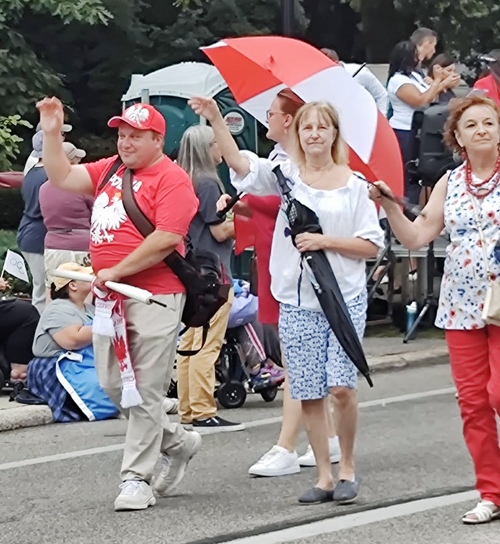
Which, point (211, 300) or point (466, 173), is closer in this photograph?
point (466, 173)

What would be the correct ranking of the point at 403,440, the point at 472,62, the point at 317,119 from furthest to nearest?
the point at 472,62
the point at 403,440
the point at 317,119

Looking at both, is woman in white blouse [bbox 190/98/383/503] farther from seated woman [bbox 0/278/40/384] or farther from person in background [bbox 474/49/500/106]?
person in background [bbox 474/49/500/106]

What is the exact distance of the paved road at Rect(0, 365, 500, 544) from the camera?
6.05 m

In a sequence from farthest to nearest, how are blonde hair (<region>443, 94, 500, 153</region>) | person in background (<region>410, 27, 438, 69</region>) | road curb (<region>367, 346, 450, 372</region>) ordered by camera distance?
person in background (<region>410, 27, 438, 69</region>)
road curb (<region>367, 346, 450, 372</region>)
blonde hair (<region>443, 94, 500, 153</region>)

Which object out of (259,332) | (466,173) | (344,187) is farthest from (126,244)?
(259,332)

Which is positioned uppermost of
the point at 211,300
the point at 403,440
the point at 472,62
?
the point at 472,62

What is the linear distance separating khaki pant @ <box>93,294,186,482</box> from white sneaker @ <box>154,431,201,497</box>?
0.23 metres

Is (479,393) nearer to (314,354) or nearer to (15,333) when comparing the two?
(314,354)

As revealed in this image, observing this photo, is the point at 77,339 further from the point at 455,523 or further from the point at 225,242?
the point at 455,523

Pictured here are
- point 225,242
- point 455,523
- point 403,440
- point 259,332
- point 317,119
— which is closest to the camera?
point 455,523

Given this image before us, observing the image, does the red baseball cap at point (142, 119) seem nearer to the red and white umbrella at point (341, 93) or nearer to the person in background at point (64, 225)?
the red and white umbrella at point (341, 93)

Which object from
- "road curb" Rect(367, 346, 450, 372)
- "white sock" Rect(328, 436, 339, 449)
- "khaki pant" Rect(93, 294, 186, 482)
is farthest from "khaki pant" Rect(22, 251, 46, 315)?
"khaki pant" Rect(93, 294, 186, 482)

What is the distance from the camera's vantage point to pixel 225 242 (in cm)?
906

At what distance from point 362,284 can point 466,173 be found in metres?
0.80
